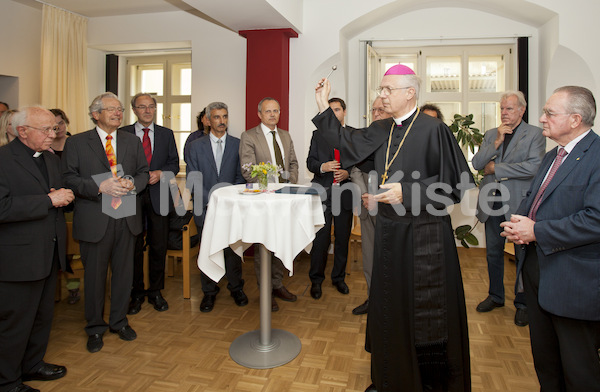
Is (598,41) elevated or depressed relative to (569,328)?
elevated

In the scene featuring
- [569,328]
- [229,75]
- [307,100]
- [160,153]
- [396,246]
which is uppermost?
[229,75]

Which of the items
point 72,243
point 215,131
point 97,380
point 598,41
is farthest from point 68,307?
point 598,41

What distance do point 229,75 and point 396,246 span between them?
14.5 feet

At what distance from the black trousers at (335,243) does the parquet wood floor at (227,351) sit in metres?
0.26

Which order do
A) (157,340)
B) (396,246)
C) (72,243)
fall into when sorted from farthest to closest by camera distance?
(72,243) < (157,340) < (396,246)

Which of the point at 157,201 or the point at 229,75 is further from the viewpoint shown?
the point at 229,75

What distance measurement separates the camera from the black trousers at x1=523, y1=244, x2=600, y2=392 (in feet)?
6.26

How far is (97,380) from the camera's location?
8.71 feet

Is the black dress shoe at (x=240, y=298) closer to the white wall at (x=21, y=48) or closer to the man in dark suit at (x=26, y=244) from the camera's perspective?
the man in dark suit at (x=26, y=244)

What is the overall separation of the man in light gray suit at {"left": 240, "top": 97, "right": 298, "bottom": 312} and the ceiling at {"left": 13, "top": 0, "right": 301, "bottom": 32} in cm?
122

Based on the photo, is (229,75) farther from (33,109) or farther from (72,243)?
(33,109)

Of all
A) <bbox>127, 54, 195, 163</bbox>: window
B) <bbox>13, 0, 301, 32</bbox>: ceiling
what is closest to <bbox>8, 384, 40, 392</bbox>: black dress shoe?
<bbox>13, 0, 301, 32</bbox>: ceiling

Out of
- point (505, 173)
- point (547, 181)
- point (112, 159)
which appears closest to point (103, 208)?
point (112, 159)

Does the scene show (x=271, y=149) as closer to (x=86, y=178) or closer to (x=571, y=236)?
(x=86, y=178)
